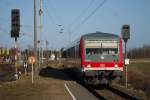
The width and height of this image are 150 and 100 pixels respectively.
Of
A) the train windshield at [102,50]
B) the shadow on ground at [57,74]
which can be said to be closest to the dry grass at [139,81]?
the train windshield at [102,50]

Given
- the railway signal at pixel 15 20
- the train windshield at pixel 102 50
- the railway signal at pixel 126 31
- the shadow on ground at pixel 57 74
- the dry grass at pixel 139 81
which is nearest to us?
the railway signal at pixel 126 31

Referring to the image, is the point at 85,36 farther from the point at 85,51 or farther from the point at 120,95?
the point at 120,95

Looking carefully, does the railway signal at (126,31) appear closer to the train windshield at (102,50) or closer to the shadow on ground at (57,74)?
the train windshield at (102,50)

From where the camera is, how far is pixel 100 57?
27031 mm

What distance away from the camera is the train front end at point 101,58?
26625 mm

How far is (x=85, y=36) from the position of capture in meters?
27.6

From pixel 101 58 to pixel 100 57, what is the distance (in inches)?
4.0

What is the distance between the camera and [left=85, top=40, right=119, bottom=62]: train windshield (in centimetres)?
2700

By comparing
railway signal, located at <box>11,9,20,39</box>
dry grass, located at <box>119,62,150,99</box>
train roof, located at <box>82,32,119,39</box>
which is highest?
railway signal, located at <box>11,9,20,39</box>

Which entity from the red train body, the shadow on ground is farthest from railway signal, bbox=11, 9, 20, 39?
the shadow on ground

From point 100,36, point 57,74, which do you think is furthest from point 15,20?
point 57,74

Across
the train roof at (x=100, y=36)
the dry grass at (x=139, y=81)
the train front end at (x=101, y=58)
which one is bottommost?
the dry grass at (x=139, y=81)

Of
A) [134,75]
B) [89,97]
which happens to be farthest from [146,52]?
[89,97]

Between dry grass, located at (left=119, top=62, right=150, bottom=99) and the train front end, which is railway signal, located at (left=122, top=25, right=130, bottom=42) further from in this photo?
dry grass, located at (left=119, top=62, right=150, bottom=99)
